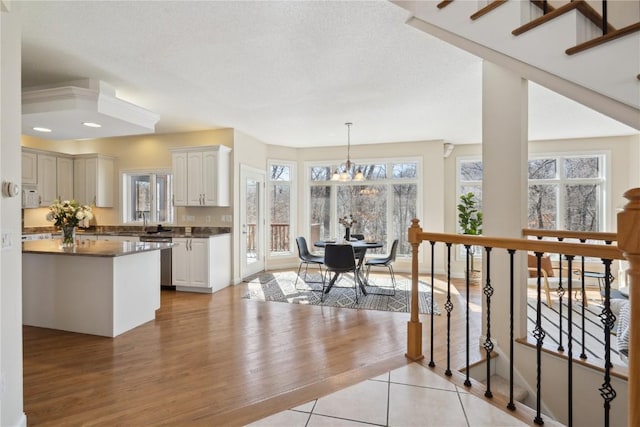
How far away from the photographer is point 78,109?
3.35 m

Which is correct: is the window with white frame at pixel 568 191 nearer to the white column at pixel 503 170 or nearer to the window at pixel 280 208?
the white column at pixel 503 170

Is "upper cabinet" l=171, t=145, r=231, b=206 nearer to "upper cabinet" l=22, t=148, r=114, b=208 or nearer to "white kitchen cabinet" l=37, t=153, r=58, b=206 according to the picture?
"upper cabinet" l=22, t=148, r=114, b=208

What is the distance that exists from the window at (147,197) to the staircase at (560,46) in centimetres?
531

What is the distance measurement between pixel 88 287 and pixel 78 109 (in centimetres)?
188

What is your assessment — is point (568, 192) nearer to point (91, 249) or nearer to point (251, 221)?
point (251, 221)

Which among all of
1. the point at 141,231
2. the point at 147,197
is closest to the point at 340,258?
the point at 141,231

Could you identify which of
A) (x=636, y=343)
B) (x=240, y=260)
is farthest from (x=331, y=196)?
(x=636, y=343)

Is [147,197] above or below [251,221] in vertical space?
above

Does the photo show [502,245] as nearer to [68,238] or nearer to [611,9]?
[611,9]

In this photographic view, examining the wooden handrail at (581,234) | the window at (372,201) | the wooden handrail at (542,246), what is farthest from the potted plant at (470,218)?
the wooden handrail at (542,246)

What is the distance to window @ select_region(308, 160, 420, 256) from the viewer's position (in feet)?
22.0

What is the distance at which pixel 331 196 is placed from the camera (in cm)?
709

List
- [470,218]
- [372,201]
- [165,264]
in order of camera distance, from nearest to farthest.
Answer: [165,264]
[470,218]
[372,201]

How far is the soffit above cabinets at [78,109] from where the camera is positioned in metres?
3.34
